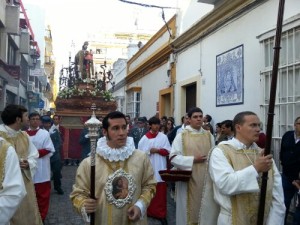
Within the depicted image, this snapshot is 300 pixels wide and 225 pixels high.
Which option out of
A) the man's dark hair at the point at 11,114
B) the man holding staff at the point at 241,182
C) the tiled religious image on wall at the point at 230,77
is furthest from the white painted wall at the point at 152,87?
the man holding staff at the point at 241,182

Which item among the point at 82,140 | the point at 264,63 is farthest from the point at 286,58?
the point at 82,140

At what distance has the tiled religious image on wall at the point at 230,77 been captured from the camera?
7777 millimetres

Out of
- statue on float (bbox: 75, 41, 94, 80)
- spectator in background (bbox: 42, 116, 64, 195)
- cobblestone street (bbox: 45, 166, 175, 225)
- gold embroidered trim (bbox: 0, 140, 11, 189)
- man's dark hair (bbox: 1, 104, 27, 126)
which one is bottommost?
cobblestone street (bbox: 45, 166, 175, 225)

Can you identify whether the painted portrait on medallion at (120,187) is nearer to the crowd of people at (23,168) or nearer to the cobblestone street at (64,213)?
the crowd of people at (23,168)

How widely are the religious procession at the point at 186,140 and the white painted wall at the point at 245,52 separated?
35 millimetres

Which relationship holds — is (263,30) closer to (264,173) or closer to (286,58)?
(286,58)

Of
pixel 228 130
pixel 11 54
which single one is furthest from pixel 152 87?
pixel 11 54

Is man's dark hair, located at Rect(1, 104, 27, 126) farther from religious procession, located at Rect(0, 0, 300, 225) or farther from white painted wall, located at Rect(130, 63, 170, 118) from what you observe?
white painted wall, located at Rect(130, 63, 170, 118)

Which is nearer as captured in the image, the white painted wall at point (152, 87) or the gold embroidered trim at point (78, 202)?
the gold embroidered trim at point (78, 202)

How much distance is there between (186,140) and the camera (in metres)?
5.31

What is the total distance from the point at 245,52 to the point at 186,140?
3.13 metres

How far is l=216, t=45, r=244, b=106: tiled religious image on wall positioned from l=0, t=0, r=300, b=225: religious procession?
0.9 inches

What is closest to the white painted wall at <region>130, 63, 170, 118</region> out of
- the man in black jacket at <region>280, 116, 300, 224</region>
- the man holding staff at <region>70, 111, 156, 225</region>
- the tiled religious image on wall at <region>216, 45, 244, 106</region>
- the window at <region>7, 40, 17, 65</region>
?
the tiled religious image on wall at <region>216, 45, 244, 106</region>

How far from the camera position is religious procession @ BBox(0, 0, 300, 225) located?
9.79 feet
